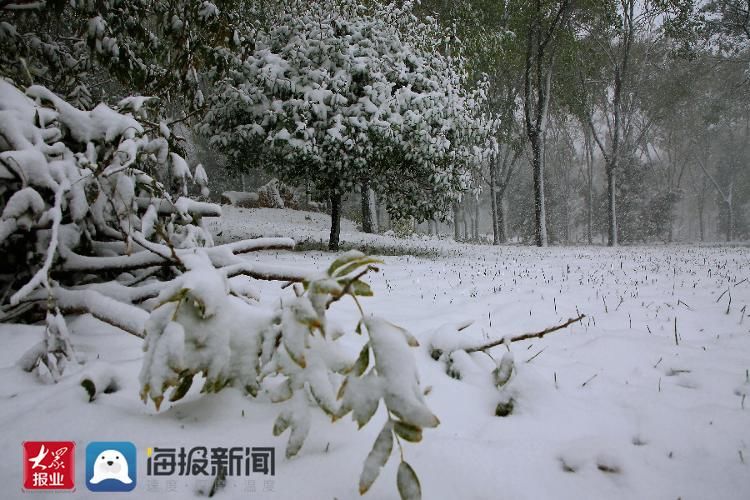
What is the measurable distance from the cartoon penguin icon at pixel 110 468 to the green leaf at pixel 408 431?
32.2 inches

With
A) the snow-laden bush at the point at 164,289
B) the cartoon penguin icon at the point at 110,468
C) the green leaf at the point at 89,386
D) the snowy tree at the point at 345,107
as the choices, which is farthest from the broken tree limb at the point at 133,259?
the snowy tree at the point at 345,107

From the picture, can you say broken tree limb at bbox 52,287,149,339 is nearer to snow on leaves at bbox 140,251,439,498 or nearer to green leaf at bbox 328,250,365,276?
snow on leaves at bbox 140,251,439,498

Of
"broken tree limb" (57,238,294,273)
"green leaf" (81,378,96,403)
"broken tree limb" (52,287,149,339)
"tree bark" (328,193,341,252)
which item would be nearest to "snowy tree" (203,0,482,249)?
"tree bark" (328,193,341,252)

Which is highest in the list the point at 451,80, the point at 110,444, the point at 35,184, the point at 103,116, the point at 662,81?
the point at 662,81

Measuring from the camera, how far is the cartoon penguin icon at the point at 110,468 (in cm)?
112

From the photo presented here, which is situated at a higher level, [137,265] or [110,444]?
[137,265]

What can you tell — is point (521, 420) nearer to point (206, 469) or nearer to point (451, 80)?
point (206, 469)

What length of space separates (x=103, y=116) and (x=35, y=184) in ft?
2.07

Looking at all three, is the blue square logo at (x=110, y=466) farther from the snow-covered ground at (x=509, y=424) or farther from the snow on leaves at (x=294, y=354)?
the snow on leaves at (x=294, y=354)

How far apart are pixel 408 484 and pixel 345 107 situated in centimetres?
831

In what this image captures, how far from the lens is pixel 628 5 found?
684 inches

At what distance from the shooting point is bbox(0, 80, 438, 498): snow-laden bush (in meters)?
0.98

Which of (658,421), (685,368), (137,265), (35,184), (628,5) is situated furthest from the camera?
(628,5)

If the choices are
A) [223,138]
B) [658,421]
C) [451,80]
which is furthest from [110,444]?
[451,80]
